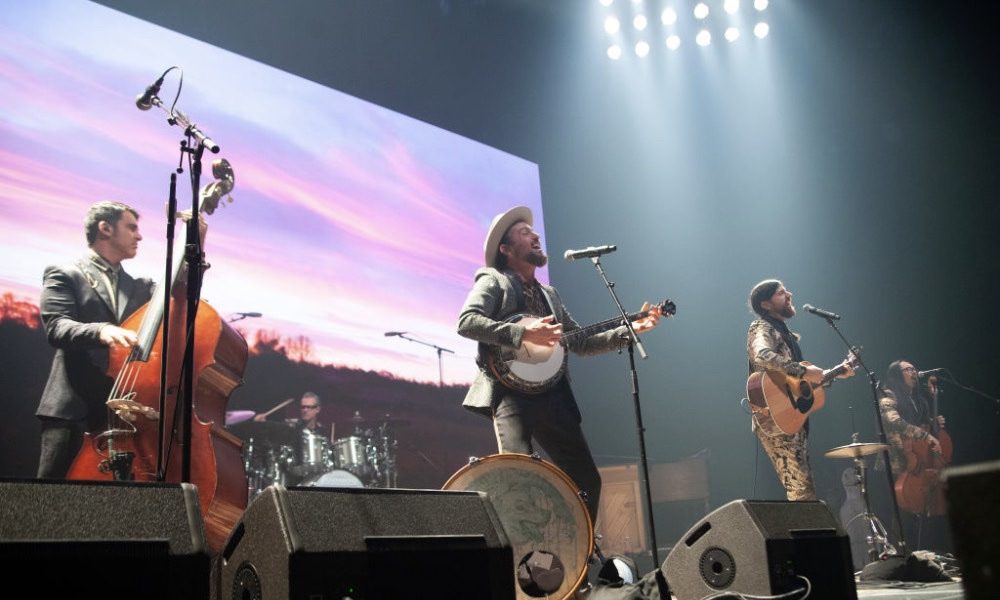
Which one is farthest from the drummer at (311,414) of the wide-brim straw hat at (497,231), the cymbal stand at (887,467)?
the cymbal stand at (887,467)

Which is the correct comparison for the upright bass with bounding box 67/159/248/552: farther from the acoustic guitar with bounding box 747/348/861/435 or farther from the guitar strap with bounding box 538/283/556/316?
the acoustic guitar with bounding box 747/348/861/435

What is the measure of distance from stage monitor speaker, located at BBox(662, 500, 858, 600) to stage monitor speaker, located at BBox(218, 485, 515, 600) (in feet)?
3.36

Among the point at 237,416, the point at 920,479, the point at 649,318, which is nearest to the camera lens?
the point at 649,318

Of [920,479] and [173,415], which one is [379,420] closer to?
[173,415]

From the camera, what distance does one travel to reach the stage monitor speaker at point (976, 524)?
693 mm

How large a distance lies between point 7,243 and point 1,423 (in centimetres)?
91

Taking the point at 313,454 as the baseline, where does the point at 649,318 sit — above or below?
above

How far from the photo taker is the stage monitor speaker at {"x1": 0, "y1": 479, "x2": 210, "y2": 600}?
1.44 meters

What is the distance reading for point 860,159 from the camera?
8.70 metres

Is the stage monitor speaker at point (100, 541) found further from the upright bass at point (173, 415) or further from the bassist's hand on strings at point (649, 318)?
the bassist's hand on strings at point (649, 318)

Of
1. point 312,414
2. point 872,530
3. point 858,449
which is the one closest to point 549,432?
point 312,414

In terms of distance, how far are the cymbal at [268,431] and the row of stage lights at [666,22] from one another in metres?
5.33

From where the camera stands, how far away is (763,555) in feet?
8.77

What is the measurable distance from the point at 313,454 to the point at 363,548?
383 cm
